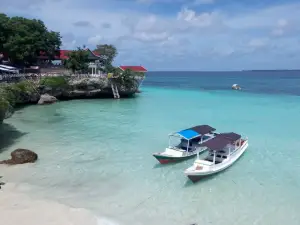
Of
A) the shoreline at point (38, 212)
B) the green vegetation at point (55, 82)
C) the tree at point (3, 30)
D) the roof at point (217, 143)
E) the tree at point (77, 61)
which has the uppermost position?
the tree at point (3, 30)

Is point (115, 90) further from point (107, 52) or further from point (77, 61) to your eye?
point (107, 52)

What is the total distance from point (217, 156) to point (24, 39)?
38.9m

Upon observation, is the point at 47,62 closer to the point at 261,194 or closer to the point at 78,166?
the point at 78,166

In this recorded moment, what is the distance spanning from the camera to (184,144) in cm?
2084

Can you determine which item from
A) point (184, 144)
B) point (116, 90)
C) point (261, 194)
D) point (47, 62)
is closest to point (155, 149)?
point (184, 144)

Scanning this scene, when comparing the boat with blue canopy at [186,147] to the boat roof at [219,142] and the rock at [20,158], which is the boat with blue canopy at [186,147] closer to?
the boat roof at [219,142]

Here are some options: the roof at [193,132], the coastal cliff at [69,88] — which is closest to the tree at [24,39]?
the coastal cliff at [69,88]

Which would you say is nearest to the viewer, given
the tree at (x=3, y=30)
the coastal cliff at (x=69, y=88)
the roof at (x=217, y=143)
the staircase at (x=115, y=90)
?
the roof at (x=217, y=143)

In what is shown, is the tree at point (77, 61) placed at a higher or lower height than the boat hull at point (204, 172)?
higher

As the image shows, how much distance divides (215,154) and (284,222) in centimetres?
620

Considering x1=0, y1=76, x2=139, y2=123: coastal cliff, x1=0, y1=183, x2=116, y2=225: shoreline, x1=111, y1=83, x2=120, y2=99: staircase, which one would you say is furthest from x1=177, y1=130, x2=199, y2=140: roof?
x1=111, y1=83, x2=120, y2=99: staircase

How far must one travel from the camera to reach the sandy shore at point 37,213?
39.9 ft

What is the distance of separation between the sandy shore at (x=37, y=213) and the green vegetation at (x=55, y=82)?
33.0 meters

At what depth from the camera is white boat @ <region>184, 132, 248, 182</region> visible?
16391 mm
